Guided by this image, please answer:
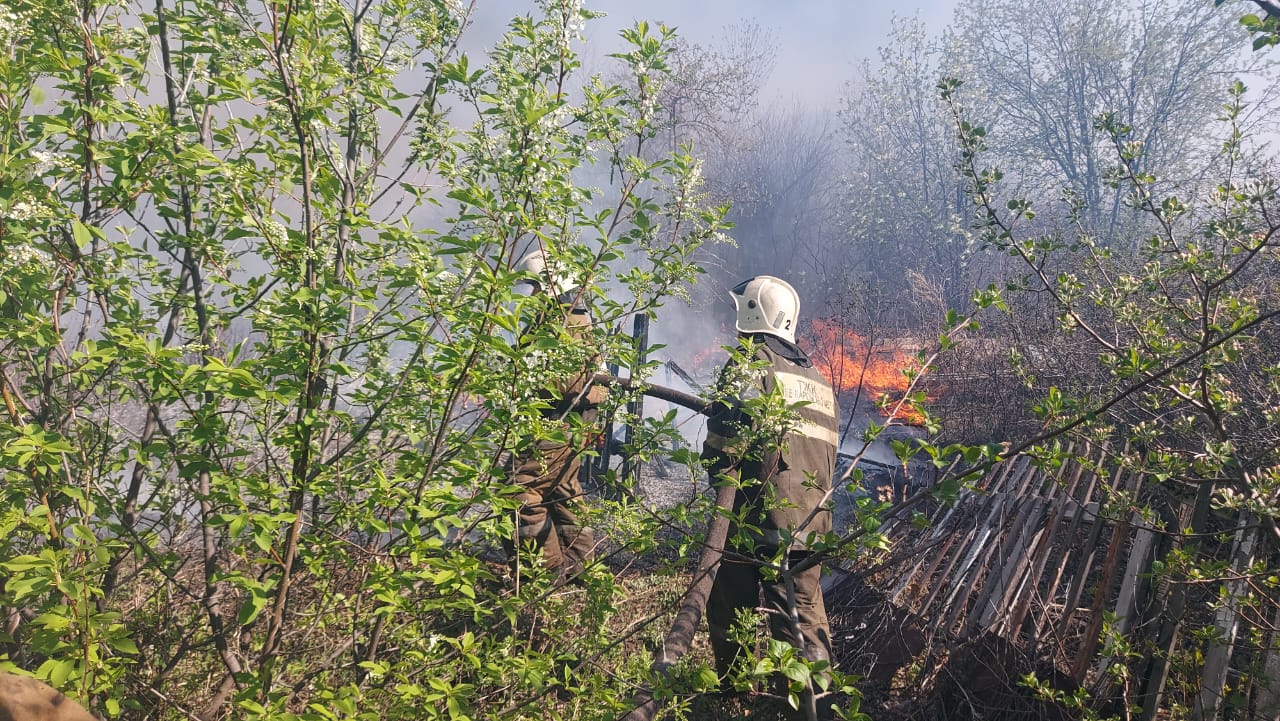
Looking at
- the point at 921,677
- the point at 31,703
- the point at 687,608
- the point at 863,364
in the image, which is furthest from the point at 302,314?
the point at 863,364

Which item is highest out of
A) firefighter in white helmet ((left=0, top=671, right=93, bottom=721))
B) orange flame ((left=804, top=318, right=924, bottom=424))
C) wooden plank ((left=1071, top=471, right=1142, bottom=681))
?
orange flame ((left=804, top=318, right=924, bottom=424))

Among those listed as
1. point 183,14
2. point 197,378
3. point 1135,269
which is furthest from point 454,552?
point 1135,269

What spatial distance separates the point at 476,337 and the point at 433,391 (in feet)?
0.86

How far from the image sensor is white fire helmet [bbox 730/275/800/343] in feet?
12.8

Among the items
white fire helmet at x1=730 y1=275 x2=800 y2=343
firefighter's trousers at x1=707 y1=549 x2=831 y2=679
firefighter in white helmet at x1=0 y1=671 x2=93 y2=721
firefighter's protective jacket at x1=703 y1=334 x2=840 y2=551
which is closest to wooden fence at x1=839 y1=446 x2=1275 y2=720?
firefighter's protective jacket at x1=703 y1=334 x2=840 y2=551

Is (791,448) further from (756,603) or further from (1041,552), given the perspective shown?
(1041,552)

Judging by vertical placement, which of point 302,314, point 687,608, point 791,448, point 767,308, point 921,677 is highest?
point 767,308

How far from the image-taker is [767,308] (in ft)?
12.8

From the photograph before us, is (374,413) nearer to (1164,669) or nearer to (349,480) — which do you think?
(349,480)

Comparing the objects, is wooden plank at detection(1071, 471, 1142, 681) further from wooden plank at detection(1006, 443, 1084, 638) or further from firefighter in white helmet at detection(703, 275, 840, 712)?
firefighter in white helmet at detection(703, 275, 840, 712)

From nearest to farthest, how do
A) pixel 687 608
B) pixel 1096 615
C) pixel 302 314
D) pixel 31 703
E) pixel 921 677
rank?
pixel 31 703
pixel 302 314
pixel 687 608
pixel 1096 615
pixel 921 677

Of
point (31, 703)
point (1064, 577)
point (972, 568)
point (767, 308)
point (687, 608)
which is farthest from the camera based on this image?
point (1064, 577)

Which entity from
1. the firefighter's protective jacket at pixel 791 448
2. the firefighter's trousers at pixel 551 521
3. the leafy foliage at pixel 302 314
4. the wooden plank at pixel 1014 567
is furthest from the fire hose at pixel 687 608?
the wooden plank at pixel 1014 567

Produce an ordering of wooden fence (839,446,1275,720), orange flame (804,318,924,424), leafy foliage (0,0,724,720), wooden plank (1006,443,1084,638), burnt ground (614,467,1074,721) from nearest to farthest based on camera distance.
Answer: leafy foliage (0,0,724,720) < wooden fence (839,446,1275,720) < burnt ground (614,467,1074,721) < wooden plank (1006,443,1084,638) < orange flame (804,318,924,424)
